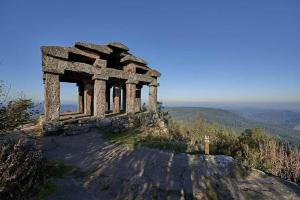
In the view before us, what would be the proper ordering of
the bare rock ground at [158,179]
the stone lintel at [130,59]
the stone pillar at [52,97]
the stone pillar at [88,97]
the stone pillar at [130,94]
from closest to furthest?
the bare rock ground at [158,179] → the stone pillar at [52,97] → the stone lintel at [130,59] → the stone pillar at [130,94] → the stone pillar at [88,97]

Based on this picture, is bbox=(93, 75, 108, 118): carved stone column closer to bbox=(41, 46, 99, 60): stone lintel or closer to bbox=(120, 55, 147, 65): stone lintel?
bbox=(41, 46, 99, 60): stone lintel

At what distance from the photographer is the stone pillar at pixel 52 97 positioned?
1095 centimetres

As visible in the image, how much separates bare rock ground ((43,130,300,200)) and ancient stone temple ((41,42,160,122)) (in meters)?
3.96

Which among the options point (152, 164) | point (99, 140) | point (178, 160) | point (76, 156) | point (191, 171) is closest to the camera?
point (191, 171)

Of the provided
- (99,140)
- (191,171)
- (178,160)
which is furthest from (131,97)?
(191,171)

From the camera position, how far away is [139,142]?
9.84 m

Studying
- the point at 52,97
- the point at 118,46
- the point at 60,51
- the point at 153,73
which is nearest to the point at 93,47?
the point at 60,51

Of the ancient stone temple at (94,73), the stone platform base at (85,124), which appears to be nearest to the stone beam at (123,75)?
the ancient stone temple at (94,73)

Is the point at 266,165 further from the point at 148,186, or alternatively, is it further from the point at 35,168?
the point at 35,168

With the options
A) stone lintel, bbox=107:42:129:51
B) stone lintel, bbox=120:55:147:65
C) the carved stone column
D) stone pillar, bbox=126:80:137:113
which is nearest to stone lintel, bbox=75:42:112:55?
stone lintel, bbox=107:42:129:51

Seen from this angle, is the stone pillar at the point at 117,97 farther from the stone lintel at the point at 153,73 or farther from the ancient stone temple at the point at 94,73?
the stone lintel at the point at 153,73

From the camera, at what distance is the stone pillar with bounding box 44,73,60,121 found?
1095 centimetres

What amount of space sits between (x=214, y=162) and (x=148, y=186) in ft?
9.06

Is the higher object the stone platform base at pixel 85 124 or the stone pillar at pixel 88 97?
the stone pillar at pixel 88 97
